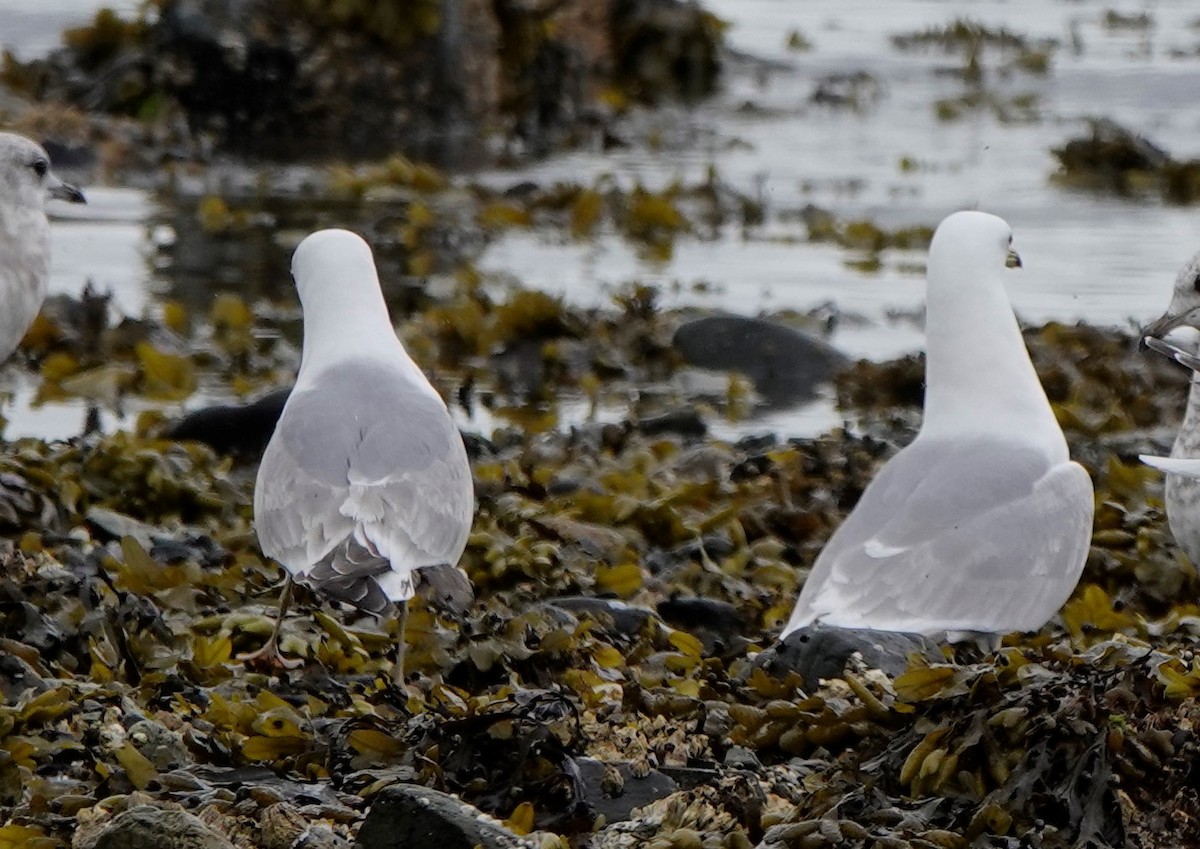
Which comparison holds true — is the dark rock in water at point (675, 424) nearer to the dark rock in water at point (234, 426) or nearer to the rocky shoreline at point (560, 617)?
the rocky shoreline at point (560, 617)

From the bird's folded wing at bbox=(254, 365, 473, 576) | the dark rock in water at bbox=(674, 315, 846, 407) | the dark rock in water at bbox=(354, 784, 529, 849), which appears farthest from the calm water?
the dark rock in water at bbox=(354, 784, 529, 849)

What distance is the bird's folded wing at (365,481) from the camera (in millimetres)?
4559

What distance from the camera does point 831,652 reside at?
4438 mm

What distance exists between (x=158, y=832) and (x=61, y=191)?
4198mm

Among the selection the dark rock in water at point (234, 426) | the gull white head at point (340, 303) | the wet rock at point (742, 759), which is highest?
the gull white head at point (340, 303)

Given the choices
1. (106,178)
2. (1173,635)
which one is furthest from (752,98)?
(1173,635)

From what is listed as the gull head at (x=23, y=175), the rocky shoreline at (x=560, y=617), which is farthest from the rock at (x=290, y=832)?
the gull head at (x=23, y=175)

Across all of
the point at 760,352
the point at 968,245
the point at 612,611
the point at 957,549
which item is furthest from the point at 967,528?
the point at 760,352

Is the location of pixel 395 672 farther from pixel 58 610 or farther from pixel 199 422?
pixel 199 422

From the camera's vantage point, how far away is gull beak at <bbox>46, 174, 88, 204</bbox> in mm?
7023

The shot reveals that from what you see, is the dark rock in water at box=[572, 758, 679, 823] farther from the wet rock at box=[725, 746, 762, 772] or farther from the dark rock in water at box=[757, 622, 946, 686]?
the dark rock in water at box=[757, 622, 946, 686]

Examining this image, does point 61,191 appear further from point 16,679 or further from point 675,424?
point 16,679

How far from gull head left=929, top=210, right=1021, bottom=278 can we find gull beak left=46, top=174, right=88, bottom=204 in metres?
2.99

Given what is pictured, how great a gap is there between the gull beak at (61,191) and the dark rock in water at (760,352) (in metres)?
2.55
